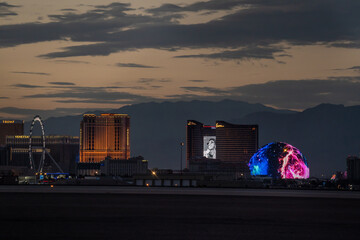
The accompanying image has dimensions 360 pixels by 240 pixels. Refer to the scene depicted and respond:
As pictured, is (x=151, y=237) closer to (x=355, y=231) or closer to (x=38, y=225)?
(x=38, y=225)

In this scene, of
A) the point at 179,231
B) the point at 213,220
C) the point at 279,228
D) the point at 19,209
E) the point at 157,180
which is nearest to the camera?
the point at 179,231

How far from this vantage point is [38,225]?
175ft

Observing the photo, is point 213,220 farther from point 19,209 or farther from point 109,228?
point 19,209

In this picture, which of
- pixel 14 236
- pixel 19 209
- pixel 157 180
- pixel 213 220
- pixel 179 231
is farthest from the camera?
pixel 157 180

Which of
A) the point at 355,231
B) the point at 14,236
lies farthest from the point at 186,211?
the point at 14,236

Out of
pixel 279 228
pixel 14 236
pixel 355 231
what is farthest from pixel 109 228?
pixel 355 231

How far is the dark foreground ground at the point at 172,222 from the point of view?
4812cm

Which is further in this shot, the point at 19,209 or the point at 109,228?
the point at 19,209

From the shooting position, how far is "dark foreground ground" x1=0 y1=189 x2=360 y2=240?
48.1 m

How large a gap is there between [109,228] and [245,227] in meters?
10.9

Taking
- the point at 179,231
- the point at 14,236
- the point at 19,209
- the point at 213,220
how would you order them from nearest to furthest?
the point at 14,236
the point at 179,231
the point at 213,220
the point at 19,209

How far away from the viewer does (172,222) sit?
5750cm

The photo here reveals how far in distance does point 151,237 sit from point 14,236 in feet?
30.2

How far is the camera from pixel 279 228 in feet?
177
